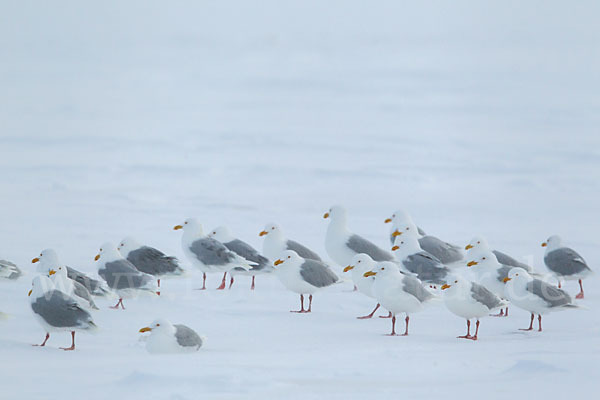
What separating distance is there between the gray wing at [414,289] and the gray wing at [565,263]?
1.99 metres

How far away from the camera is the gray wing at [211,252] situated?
34.3 feet

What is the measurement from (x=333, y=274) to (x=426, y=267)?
88 centimetres

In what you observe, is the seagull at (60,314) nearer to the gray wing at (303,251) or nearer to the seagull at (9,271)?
the seagull at (9,271)

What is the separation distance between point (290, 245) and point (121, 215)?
4262 millimetres

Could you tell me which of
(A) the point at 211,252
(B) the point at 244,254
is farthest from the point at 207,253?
(B) the point at 244,254

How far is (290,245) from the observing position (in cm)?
1094

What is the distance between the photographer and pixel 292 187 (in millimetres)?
17641

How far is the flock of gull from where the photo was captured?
7961mm

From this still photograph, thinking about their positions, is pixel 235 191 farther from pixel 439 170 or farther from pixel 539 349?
pixel 539 349

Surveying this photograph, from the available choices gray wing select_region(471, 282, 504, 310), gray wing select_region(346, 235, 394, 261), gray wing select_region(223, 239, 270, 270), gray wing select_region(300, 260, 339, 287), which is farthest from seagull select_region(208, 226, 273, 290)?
gray wing select_region(471, 282, 504, 310)

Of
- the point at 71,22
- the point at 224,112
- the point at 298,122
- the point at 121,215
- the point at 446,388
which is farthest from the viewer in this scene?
the point at 71,22

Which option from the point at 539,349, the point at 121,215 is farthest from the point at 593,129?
the point at 539,349

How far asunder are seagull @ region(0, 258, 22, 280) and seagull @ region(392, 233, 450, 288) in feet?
11.7

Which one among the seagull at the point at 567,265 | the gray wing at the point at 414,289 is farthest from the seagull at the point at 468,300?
the seagull at the point at 567,265
